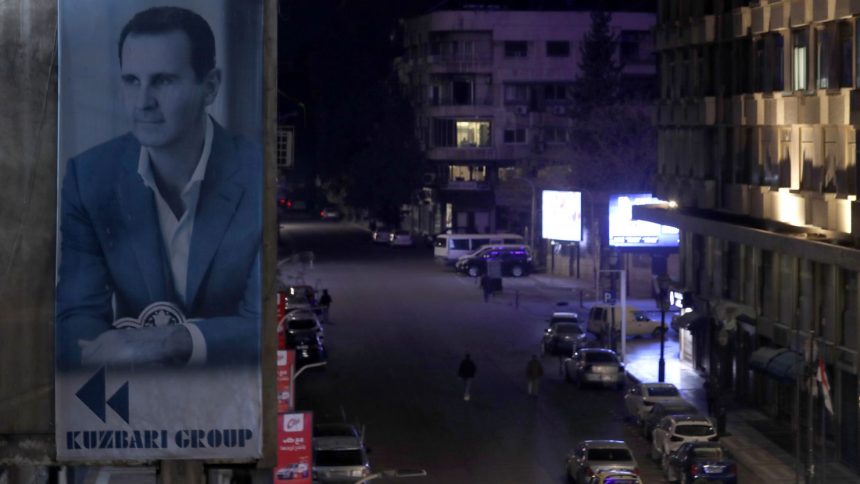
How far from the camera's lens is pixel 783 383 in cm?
4209

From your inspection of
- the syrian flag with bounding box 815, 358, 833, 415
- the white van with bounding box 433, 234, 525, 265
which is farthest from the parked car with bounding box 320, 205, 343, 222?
the syrian flag with bounding box 815, 358, 833, 415

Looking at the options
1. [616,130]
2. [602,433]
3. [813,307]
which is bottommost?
[602,433]

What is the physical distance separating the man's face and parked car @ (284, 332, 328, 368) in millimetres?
31772

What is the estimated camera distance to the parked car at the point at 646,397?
1666 inches

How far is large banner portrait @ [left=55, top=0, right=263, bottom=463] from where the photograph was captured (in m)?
20.0

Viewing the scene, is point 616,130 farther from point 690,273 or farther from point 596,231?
point 690,273

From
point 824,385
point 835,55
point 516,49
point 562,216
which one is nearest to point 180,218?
point 824,385

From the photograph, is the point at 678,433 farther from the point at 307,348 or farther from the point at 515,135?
the point at 515,135

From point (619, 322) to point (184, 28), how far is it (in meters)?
41.3

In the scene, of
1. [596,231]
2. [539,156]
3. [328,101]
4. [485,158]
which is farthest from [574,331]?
[328,101]

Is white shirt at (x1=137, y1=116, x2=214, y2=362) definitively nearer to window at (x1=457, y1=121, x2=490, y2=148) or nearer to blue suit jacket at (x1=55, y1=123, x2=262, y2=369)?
blue suit jacket at (x1=55, y1=123, x2=262, y2=369)

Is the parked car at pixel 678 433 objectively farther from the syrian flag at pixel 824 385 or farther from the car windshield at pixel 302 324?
the car windshield at pixel 302 324

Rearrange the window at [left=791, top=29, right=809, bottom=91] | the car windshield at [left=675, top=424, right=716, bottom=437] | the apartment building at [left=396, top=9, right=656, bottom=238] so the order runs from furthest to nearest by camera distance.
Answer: the apartment building at [left=396, top=9, right=656, bottom=238]
the window at [left=791, top=29, right=809, bottom=91]
the car windshield at [left=675, top=424, right=716, bottom=437]

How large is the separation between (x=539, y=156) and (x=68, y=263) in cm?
8258
